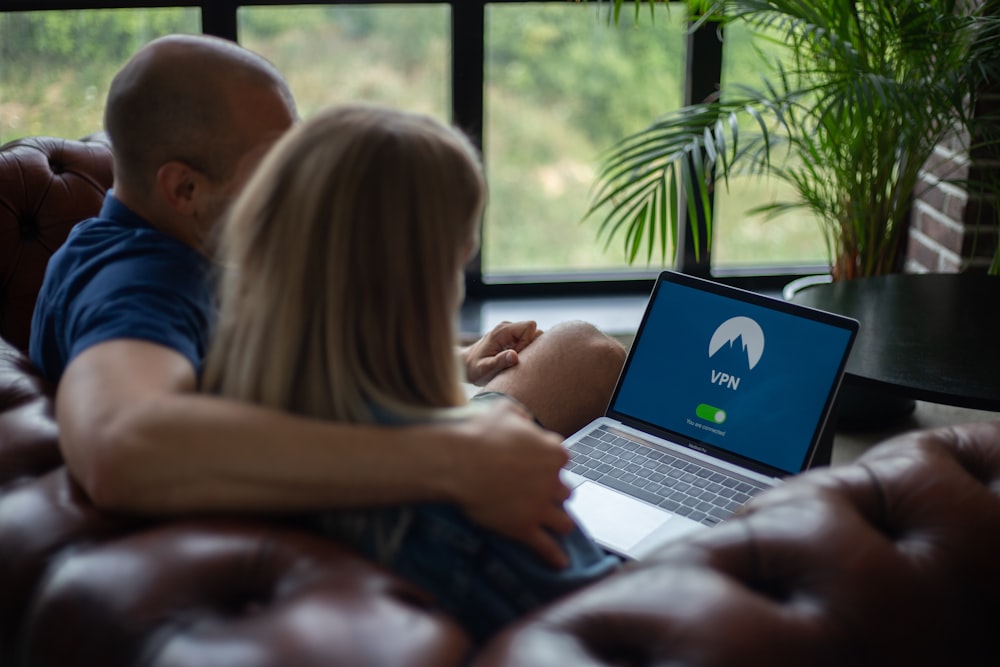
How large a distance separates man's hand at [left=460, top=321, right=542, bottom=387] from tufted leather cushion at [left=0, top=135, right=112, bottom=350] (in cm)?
71

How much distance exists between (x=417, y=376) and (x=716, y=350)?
28.6 inches

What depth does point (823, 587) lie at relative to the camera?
2.83 feet

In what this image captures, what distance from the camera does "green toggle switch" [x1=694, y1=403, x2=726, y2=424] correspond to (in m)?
1.57

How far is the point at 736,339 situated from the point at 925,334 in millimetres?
610

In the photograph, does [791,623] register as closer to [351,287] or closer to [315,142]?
[351,287]

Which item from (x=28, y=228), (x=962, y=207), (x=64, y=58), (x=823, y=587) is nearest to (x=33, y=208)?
(x=28, y=228)

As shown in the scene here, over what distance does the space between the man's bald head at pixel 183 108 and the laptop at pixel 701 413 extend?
2.16 feet

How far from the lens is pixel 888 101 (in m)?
2.27

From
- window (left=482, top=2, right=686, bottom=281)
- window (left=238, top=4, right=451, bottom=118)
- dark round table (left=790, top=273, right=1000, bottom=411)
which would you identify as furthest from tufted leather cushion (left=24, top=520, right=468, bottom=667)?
window (left=482, top=2, right=686, bottom=281)

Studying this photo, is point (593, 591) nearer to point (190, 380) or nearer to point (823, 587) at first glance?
point (823, 587)

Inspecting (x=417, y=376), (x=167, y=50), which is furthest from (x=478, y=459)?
(x=167, y=50)

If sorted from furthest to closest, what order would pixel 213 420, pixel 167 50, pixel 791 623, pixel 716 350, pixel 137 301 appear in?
1. pixel 716 350
2. pixel 167 50
3. pixel 137 301
4. pixel 213 420
5. pixel 791 623

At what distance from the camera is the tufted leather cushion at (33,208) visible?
179cm

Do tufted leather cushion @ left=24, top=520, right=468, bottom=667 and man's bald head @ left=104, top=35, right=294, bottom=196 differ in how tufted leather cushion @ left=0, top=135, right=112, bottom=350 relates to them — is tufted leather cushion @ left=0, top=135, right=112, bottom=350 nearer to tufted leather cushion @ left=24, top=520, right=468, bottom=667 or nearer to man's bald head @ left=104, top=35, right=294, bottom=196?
man's bald head @ left=104, top=35, right=294, bottom=196
